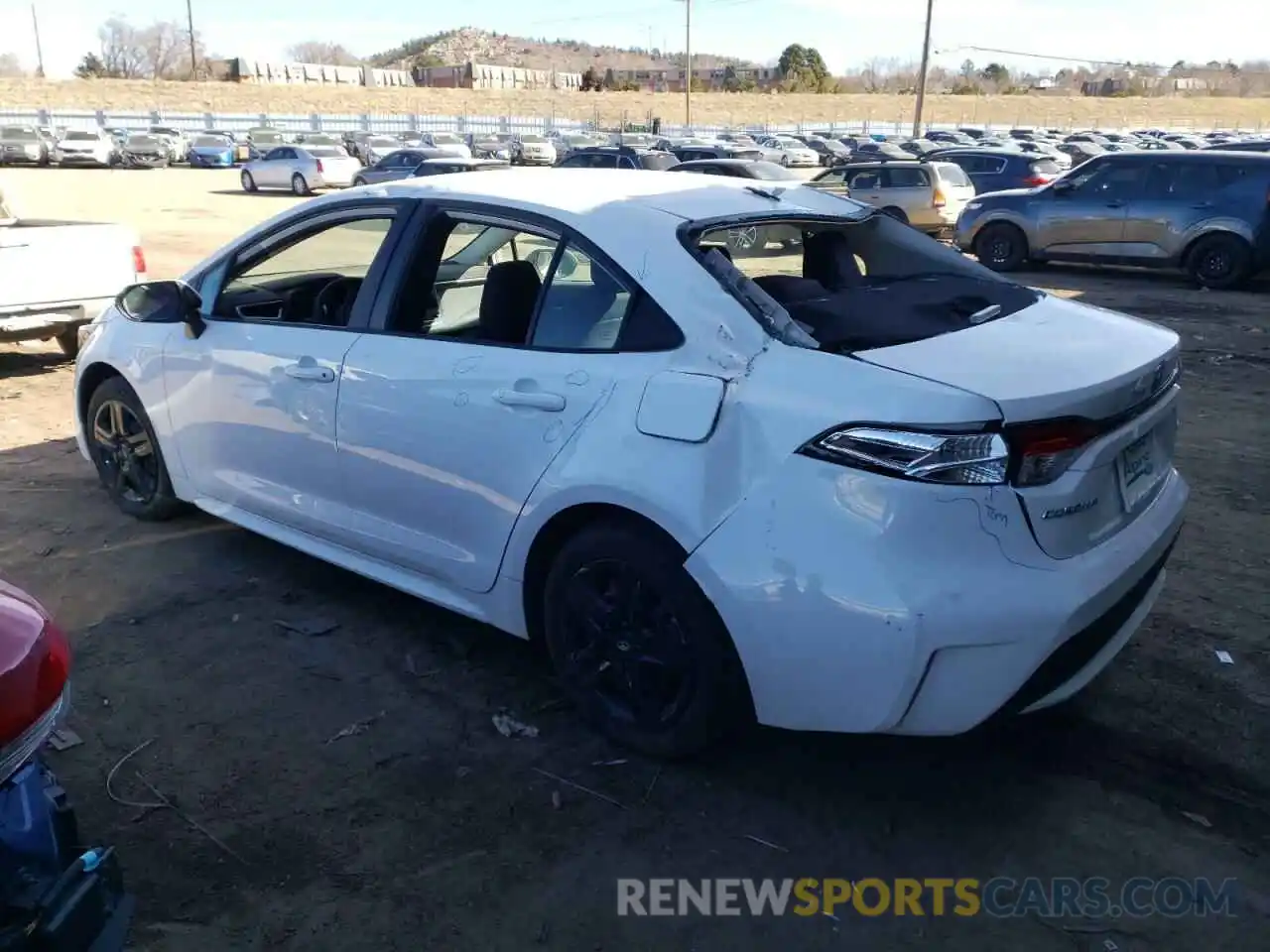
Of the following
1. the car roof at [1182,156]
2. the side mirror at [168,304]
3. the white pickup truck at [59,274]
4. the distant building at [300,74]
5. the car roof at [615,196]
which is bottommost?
the white pickup truck at [59,274]

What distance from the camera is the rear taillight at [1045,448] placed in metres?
2.62

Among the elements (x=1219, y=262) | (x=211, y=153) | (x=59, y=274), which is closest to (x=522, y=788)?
(x=59, y=274)

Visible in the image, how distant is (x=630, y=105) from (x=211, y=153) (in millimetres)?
47443

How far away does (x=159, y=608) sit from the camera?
4.34 meters

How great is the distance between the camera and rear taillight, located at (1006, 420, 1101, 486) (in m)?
2.62

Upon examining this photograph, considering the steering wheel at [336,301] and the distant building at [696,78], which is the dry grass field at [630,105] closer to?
the distant building at [696,78]

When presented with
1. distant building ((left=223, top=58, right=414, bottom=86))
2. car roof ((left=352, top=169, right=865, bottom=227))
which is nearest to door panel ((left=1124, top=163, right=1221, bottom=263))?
car roof ((left=352, top=169, right=865, bottom=227))

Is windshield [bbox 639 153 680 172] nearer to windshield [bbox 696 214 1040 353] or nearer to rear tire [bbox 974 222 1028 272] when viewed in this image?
rear tire [bbox 974 222 1028 272]

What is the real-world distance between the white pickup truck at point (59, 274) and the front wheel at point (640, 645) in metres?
6.08

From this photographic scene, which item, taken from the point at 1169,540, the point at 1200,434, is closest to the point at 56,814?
the point at 1169,540

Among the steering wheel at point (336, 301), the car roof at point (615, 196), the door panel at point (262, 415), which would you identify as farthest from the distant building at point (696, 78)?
the car roof at point (615, 196)

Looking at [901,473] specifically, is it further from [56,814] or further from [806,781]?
[56,814]

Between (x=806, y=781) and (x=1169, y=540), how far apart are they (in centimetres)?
132

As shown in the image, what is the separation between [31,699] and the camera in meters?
1.88
